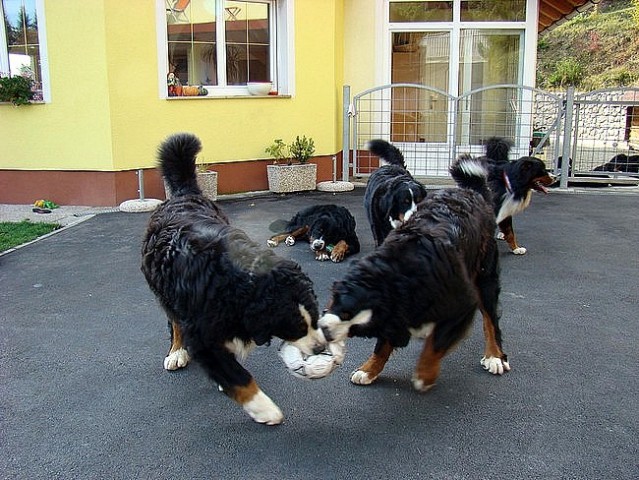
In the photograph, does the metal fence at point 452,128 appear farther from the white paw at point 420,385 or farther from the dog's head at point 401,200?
the white paw at point 420,385

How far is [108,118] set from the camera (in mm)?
8078

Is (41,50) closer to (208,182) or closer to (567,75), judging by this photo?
(208,182)

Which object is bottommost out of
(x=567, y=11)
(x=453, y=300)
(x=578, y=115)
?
(x=453, y=300)

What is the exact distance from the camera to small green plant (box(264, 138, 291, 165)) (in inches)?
366

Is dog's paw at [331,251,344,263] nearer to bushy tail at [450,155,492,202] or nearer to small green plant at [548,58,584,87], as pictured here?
bushy tail at [450,155,492,202]

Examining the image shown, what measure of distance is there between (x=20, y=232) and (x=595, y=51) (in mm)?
27718

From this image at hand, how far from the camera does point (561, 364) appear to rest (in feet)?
11.4

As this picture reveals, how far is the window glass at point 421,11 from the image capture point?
1054 centimetres

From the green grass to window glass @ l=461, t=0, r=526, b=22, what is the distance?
7.96 m

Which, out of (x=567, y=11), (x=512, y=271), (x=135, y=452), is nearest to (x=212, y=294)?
(x=135, y=452)

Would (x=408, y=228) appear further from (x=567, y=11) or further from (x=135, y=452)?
(x=567, y=11)

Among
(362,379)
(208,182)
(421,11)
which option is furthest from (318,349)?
(421,11)

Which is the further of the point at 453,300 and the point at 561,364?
the point at 561,364

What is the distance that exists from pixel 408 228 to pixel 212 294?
1.05 metres
